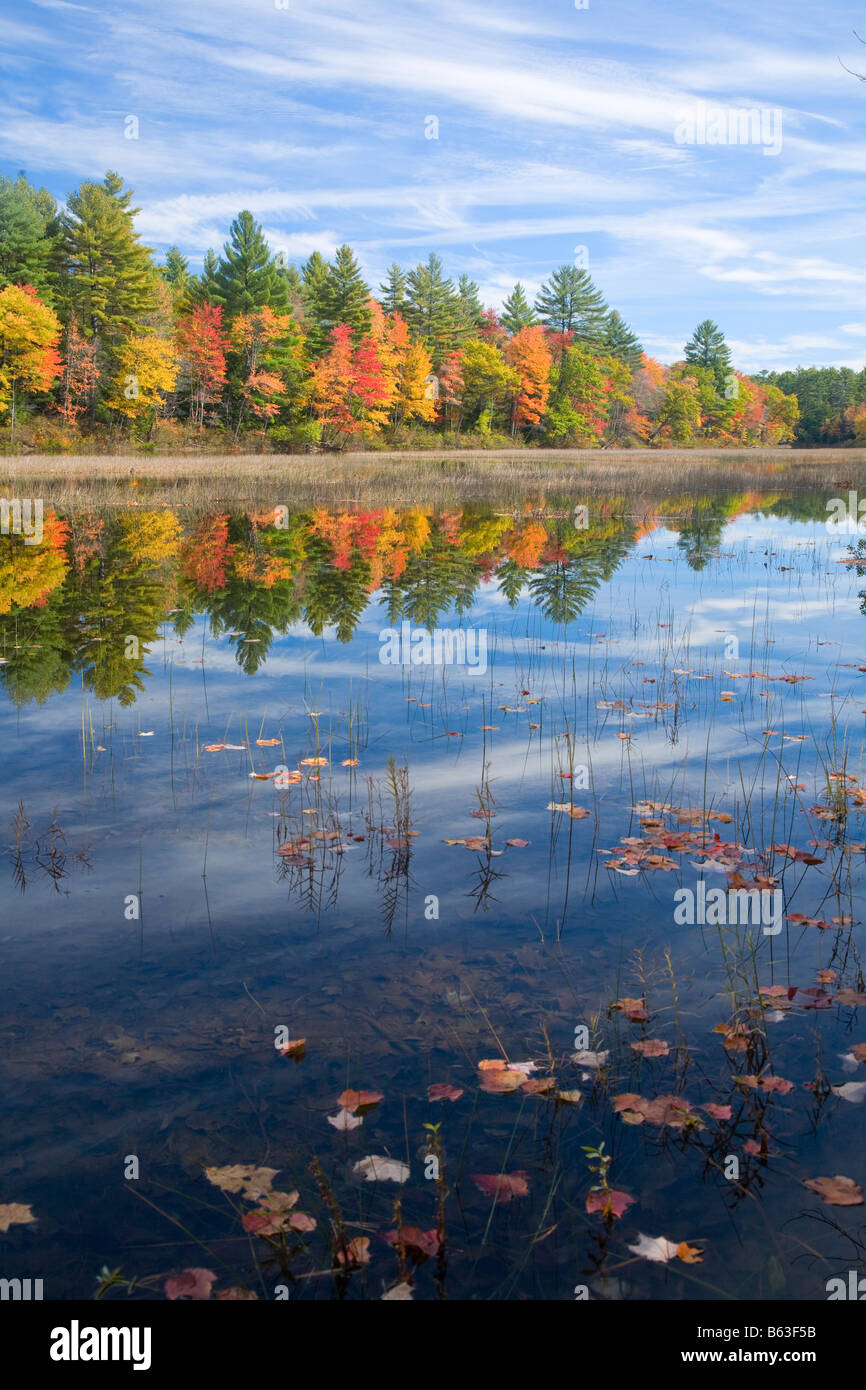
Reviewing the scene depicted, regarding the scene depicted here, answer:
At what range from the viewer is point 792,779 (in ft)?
23.0

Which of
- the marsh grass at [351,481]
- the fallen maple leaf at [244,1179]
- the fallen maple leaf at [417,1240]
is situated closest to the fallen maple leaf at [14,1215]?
the fallen maple leaf at [244,1179]

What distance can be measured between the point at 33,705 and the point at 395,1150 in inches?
259

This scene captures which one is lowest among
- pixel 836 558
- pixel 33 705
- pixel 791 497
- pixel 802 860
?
pixel 802 860

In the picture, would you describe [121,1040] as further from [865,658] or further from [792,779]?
[865,658]

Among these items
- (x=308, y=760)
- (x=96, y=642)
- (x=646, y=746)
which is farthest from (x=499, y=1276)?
(x=96, y=642)

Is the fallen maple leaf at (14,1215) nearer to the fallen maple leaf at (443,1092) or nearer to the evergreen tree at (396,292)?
the fallen maple leaf at (443,1092)

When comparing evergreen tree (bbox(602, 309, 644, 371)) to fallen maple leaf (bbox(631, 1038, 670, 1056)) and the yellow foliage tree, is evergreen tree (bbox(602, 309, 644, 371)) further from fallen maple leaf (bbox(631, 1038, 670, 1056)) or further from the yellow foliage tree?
fallen maple leaf (bbox(631, 1038, 670, 1056))

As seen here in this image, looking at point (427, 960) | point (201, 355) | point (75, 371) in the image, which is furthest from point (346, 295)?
point (427, 960)

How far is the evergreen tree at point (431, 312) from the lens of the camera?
81312 mm

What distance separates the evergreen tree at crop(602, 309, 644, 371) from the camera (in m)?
108

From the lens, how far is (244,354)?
2501 inches

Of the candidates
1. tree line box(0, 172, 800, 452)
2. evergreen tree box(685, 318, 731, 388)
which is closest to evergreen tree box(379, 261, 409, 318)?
tree line box(0, 172, 800, 452)

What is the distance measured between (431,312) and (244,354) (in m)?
24.9

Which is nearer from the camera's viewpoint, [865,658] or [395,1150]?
[395,1150]
